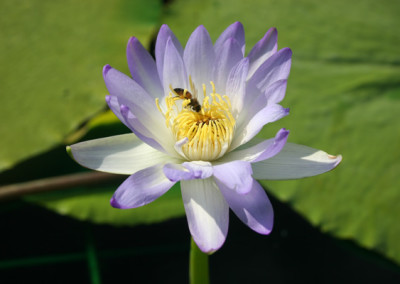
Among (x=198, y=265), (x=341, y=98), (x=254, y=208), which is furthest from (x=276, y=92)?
(x=341, y=98)

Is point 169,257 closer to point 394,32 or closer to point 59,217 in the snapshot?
point 59,217

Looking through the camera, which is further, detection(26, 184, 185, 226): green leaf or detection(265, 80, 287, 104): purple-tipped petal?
detection(26, 184, 185, 226): green leaf

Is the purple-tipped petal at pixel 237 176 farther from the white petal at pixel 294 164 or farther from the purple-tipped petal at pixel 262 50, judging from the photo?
the purple-tipped petal at pixel 262 50

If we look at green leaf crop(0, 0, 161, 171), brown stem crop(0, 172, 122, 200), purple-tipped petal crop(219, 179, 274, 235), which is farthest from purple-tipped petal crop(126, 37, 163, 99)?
green leaf crop(0, 0, 161, 171)

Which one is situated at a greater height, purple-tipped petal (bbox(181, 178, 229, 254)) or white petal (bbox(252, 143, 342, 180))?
white petal (bbox(252, 143, 342, 180))

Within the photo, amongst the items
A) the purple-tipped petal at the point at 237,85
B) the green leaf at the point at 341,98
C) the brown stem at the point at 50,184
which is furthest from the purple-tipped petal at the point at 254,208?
the brown stem at the point at 50,184

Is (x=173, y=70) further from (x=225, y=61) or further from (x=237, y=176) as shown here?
(x=237, y=176)

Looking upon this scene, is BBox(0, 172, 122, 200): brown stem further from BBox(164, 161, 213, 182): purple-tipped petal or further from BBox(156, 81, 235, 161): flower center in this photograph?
BBox(164, 161, 213, 182): purple-tipped petal
